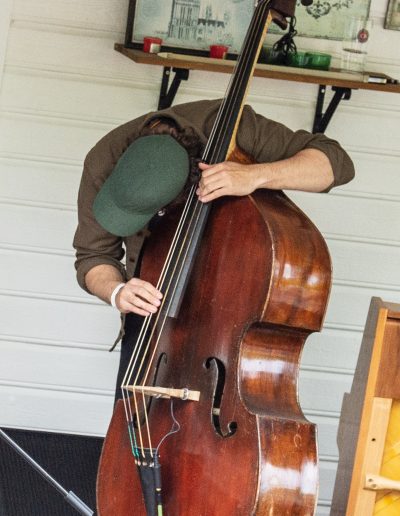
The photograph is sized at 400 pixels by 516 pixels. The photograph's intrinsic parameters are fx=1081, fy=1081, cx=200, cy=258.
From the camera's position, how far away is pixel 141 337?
8.19 feet

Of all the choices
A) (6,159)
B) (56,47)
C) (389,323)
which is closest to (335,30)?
(56,47)

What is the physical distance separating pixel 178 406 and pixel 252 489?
0.29 m

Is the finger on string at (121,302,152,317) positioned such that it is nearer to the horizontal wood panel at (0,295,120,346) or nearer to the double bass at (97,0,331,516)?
the double bass at (97,0,331,516)

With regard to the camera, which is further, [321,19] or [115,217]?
[321,19]

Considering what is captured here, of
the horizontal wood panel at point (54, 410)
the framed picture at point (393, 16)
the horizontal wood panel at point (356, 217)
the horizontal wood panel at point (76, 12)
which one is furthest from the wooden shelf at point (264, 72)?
the horizontal wood panel at point (54, 410)

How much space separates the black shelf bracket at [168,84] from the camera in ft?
12.0

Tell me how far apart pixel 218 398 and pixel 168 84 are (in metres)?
1.79

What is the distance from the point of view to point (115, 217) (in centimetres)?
243

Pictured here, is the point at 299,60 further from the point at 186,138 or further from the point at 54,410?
the point at 54,410

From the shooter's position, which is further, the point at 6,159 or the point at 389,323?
the point at 6,159

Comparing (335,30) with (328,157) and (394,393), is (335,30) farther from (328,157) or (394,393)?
(394,393)

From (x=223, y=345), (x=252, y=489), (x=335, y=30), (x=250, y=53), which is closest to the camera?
(x=252, y=489)

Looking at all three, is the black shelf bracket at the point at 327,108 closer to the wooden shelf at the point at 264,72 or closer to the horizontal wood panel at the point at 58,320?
the wooden shelf at the point at 264,72

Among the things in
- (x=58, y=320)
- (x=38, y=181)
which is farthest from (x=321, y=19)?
(x=58, y=320)
